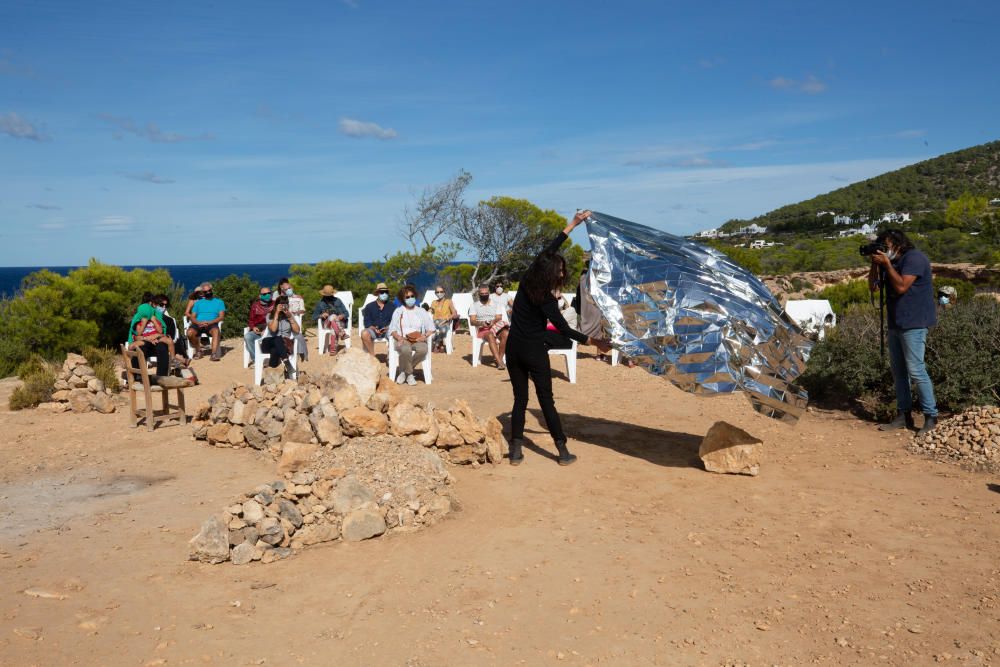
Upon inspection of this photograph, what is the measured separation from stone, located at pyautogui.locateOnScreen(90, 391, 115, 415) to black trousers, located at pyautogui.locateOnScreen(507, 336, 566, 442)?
532 centimetres

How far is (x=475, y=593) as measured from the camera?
4125 millimetres

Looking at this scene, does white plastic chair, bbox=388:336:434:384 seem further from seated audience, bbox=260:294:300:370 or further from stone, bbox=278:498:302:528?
stone, bbox=278:498:302:528

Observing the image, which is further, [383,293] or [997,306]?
[383,293]

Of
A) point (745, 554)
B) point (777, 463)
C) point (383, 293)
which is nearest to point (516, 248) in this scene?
point (383, 293)

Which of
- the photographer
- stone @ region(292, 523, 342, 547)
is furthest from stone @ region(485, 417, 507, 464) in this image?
the photographer

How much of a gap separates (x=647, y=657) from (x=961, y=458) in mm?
4382

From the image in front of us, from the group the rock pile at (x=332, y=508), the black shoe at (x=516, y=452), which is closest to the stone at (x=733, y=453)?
the black shoe at (x=516, y=452)

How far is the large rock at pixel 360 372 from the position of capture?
278 inches

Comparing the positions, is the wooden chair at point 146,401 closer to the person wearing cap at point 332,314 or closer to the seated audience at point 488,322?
the seated audience at point 488,322

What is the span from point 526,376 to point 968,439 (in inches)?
151

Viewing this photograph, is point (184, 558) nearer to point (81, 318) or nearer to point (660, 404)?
point (660, 404)

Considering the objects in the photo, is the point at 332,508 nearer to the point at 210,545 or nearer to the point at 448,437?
the point at 210,545

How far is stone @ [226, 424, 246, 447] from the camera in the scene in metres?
7.39

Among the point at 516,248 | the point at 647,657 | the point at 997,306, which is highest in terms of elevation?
the point at 516,248
